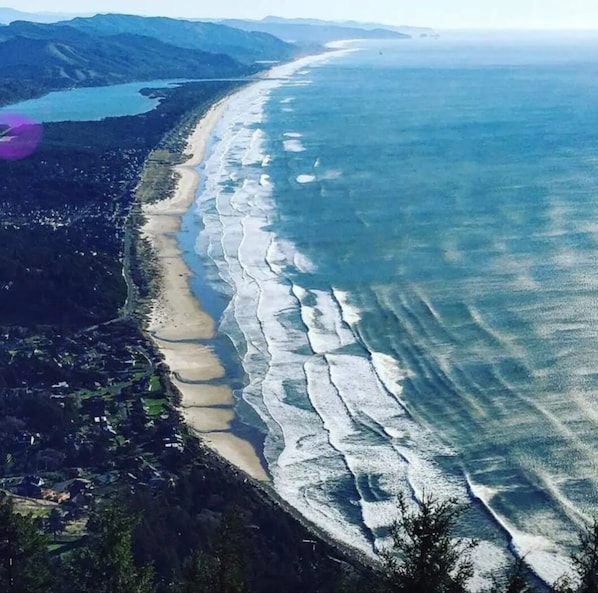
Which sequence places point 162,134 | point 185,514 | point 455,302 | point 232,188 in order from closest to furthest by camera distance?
point 185,514, point 455,302, point 232,188, point 162,134

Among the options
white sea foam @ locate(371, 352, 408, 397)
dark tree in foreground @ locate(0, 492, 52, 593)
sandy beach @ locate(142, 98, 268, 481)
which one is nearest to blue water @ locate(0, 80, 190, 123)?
sandy beach @ locate(142, 98, 268, 481)

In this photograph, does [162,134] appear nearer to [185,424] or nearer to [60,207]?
[60,207]

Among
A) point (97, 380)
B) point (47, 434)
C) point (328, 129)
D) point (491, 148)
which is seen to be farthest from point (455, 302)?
point (328, 129)

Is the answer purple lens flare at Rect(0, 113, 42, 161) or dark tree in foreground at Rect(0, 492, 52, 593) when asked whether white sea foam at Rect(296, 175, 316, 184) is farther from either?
dark tree in foreground at Rect(0, 492, 52, 593)

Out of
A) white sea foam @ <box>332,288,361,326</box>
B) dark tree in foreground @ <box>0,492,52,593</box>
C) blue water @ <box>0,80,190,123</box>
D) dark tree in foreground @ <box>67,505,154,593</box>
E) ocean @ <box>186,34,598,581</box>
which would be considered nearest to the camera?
dark tree in foreground @ <box>67,505,154,593</box>

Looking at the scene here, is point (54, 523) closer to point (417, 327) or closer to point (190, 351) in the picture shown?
point (190, 351)

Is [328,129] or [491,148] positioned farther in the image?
[328,129]

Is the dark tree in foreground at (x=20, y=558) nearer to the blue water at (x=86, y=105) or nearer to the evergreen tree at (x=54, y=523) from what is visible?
the evergreen tree at (x=54, y=523)
